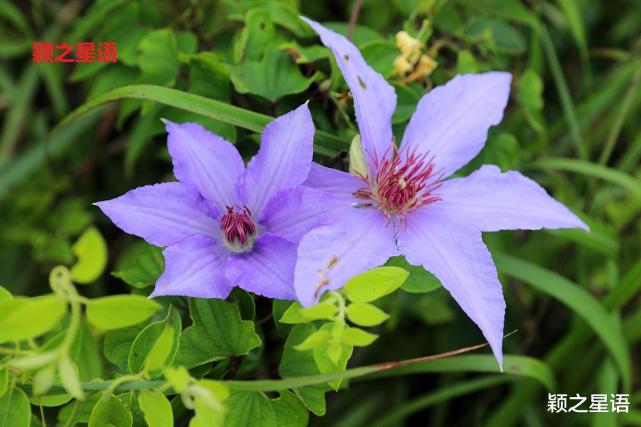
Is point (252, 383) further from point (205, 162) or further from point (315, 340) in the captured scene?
point (205, 162)

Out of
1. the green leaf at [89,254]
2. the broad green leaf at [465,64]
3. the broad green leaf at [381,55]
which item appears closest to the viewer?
the green leaf at [89,254]

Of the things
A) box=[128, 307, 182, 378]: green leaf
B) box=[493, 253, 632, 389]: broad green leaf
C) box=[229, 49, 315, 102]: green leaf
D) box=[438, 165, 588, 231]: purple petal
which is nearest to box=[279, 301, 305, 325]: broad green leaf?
box=[128, 307, 182, 378]: green leaf

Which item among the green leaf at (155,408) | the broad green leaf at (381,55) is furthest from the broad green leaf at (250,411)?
the broad green leaf at (381,55)

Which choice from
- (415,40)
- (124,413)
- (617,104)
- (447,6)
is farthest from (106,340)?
(617,104)

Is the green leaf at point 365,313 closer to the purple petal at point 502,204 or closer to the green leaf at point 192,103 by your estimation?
the purple petal at point 502,204

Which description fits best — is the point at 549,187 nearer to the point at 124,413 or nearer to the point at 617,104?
the point at 617,104

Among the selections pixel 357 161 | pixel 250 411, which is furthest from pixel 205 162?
pixel 250 411

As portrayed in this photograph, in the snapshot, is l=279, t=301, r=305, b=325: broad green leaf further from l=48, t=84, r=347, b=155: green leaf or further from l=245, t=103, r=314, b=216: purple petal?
l=48, t=84, r=347, b=155: green leaf
